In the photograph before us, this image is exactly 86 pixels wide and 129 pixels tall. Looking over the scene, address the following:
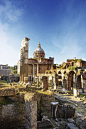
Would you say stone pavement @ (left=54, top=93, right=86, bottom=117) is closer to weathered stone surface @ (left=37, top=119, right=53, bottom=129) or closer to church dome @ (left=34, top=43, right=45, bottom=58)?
weathered stone surface @ (left=37, top=119, right=53, bottom=129)

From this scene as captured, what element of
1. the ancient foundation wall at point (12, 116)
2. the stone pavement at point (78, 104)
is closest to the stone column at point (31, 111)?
the ancient foundation wall at point (12, 116)

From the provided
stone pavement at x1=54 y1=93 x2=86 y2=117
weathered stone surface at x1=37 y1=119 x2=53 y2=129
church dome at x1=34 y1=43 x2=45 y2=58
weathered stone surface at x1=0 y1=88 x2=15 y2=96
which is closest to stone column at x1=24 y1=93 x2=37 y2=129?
weathered stone surface at x1=37 y1=119 x2=53 y2=129

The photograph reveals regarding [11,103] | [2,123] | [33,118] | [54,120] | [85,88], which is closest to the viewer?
[33,118]

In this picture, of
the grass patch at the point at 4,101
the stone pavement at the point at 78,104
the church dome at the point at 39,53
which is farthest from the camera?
the church dome at the point at 39,53

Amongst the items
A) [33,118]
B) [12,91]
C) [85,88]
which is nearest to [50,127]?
[33,118]

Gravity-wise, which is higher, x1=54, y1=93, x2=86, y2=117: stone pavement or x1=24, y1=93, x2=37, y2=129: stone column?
x1=24, y1=93, x2=37, y2=129: stone column

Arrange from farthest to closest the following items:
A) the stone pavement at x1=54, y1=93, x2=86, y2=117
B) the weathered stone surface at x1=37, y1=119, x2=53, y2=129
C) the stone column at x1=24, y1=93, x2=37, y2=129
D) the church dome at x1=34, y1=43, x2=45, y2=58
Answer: the church dome at x1=34, y1=43, x2=45, y2=58 < the stone pavement at x1=54, y1=93, x2=86, y2=117 < the weathered stone surface at x1=37, y1=119, x2=53, y2=129 < the stone column at x1=24, y1=93, x2=37, y2=129

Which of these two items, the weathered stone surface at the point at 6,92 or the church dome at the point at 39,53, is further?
the church dome at the point at 39,53

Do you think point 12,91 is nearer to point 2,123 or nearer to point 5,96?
point 5,96

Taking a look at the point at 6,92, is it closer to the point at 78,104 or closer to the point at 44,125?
the point at 44,125

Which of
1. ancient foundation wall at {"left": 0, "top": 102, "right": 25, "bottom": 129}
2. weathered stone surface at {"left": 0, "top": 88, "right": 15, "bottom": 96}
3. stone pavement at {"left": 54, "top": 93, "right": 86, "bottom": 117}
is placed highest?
weathered stone surface at {"left": 0, "top": 88, "right": 15, "bottom": 96}

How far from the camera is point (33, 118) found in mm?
5113

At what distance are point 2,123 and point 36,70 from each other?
1216 inches

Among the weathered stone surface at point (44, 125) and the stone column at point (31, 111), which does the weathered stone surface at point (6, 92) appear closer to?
the stone column at point (31, 111)
